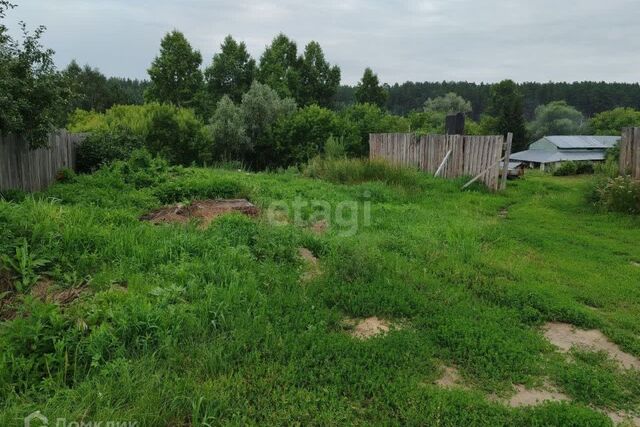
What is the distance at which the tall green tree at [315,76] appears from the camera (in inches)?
1310

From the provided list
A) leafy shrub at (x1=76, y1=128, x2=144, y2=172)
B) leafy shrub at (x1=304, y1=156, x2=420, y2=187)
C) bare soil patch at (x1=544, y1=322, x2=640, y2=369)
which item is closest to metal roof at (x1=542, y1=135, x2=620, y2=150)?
leafy shrub at (x1=304, y1=156, x2=420, y2=187)

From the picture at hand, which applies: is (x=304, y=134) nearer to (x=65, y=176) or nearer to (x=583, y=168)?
(x=65, y=176)

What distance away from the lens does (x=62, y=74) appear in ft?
23.3

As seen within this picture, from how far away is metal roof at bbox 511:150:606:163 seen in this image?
1064 inches

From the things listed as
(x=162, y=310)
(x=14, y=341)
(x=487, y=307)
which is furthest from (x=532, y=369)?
(x=14, y=341)

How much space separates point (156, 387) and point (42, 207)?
307 centimetres

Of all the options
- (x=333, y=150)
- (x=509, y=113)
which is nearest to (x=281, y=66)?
(x=509, y=113)

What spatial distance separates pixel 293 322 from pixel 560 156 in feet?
95.8

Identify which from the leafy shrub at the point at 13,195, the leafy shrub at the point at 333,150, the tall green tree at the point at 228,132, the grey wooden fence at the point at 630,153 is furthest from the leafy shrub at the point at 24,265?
the tall green tree at the point at 228,132

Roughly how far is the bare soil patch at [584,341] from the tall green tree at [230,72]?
95.8ft

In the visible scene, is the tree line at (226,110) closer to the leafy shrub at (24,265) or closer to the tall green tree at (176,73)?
the tall green tree at (176,73)

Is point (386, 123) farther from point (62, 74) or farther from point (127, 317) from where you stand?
point (127, 317)

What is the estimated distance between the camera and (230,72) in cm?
3053

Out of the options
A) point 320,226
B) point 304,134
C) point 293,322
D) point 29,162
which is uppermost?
point 304,134
